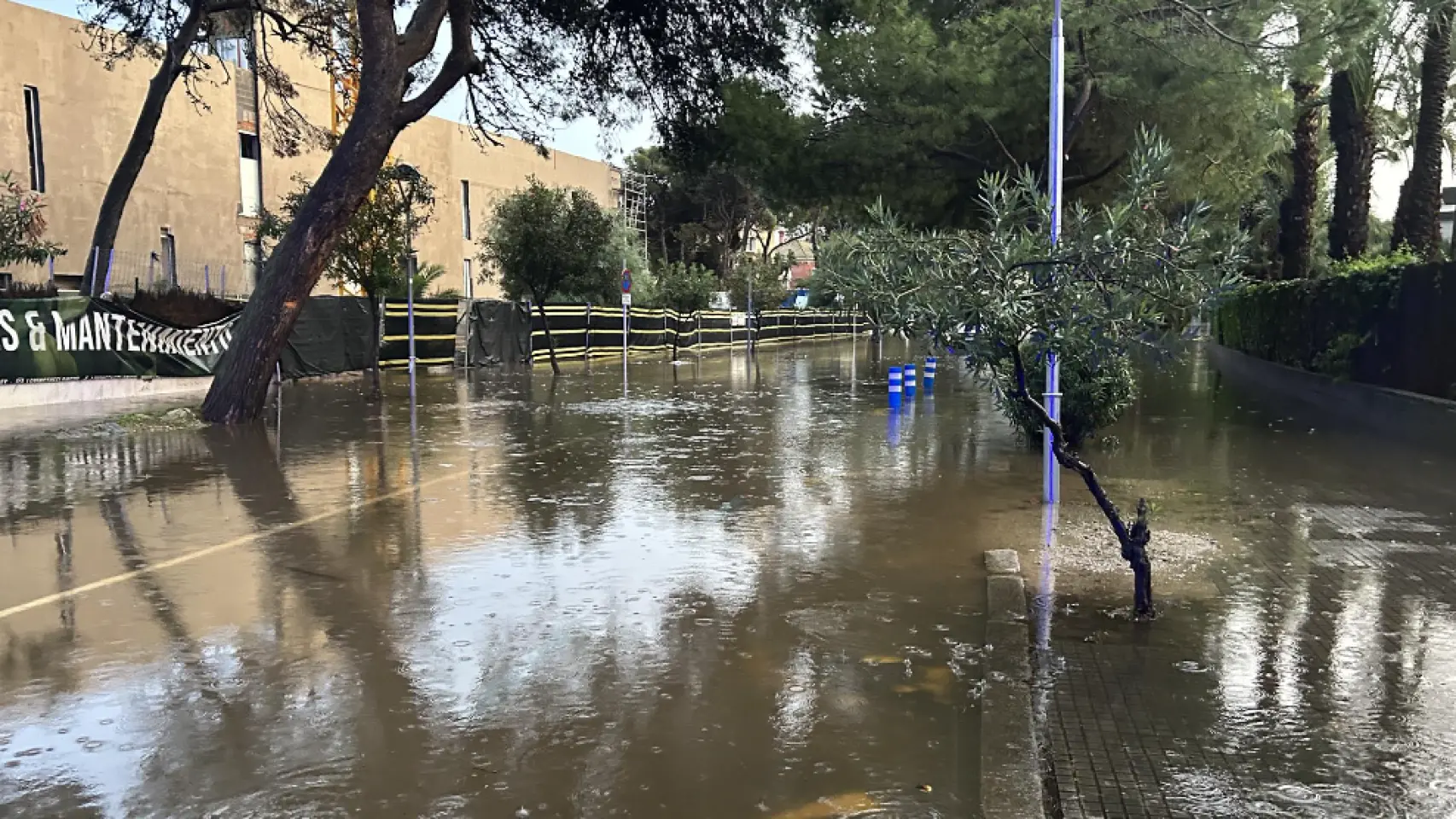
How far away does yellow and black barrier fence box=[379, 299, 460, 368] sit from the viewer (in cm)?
2953

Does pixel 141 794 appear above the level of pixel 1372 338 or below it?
below

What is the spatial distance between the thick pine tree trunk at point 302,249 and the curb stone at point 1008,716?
42.0 feet

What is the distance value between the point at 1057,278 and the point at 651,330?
3756 cm

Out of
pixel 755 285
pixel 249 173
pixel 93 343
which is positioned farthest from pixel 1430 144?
pixel 755 285

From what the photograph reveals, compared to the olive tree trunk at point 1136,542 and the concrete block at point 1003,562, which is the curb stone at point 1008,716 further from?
the olive tree trunk at point 1136,542

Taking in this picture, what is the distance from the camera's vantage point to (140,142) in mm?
22109

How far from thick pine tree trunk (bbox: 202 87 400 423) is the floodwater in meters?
3.58

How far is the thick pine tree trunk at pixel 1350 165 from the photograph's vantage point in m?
24.0

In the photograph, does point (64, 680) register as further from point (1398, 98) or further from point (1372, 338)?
point (1398, 98)

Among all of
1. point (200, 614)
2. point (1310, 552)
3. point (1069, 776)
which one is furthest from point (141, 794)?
point (1310, 552)

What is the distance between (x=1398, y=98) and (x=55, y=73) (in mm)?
32963

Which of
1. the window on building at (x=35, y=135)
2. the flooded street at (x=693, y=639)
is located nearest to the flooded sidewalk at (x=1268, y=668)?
the flooded street at (x=693, y=639)

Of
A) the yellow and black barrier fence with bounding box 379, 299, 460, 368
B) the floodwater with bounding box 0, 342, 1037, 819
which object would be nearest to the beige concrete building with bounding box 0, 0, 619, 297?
the yellow and black barrier fence with bounding box 379, 299, 460, 368

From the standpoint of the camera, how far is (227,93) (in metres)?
35.7
